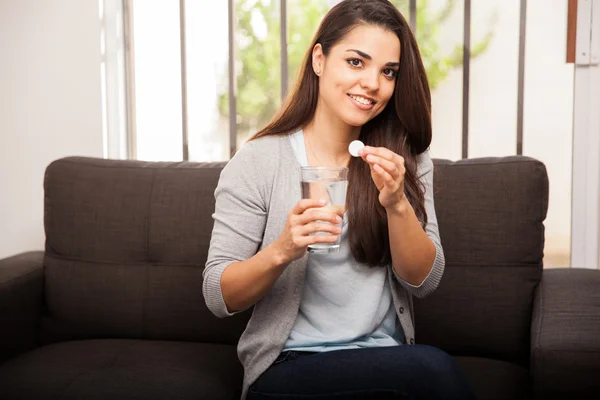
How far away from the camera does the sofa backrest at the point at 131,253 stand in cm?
213

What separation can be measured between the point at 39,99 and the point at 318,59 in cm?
158

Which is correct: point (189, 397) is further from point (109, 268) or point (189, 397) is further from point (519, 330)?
point (519, 330)

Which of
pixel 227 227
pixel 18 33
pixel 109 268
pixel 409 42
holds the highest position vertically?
pixel 18 33

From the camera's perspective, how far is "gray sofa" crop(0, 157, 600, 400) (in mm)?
1782

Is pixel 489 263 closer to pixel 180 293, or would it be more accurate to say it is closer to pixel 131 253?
pixel 180 293

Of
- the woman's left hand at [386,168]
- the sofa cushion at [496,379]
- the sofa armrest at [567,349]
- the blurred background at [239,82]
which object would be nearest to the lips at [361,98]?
the woman's left hand at [386,168]

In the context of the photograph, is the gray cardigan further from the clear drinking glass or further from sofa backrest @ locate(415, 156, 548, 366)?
sofa backrest @ locate(415, 156, 548, 366)

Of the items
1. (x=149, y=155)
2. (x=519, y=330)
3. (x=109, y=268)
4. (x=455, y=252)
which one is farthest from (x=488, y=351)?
(x=149, y=155)

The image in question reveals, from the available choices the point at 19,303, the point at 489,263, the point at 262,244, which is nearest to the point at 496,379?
the point at 489,263

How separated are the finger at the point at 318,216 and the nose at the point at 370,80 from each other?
37 cm

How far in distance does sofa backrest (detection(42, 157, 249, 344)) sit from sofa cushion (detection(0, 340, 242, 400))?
0.32ft

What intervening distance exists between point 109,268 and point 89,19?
1115mm

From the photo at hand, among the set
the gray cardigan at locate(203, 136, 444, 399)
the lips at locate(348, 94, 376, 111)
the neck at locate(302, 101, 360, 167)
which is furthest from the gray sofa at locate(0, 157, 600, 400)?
the lips at locate(348, 94, 376, 111)

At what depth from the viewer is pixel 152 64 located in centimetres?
295
